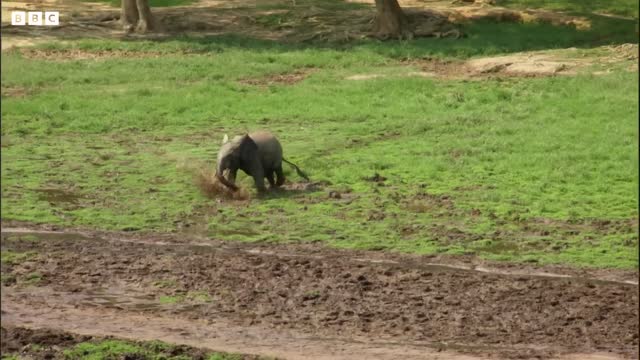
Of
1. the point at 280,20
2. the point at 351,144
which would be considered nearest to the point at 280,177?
the point at 351,144

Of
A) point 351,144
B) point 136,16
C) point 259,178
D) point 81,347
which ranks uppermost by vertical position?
point 136,16

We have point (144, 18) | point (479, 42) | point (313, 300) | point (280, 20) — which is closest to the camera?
point (313, 300)

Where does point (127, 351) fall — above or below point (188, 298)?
above

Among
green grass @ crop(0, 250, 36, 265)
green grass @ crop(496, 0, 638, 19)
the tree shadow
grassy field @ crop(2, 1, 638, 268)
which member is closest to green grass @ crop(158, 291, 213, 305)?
green grass @ crop(0, 250, 36, 265)

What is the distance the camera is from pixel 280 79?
722 inches

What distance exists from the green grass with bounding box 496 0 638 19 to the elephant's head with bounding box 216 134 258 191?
25.2 feet

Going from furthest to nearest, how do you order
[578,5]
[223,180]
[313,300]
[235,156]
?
1. [578,5]
2. [235,156]
3. [223,180]
4. [313,300]

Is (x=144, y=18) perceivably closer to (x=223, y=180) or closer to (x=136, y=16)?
(x=136, y=16)

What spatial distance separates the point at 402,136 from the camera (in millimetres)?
15023

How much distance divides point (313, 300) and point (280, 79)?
9536 millimetres

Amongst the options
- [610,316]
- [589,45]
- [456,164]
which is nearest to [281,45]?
[589,45]

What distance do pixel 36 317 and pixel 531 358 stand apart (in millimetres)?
3095

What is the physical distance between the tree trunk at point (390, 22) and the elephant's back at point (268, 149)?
864 centimetres

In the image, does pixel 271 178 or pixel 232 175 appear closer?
pixel 232 175
